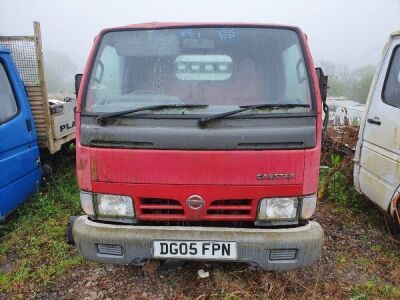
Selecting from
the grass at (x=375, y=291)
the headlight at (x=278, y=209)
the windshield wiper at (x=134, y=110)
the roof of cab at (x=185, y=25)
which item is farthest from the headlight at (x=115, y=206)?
the grass at (x=375, y=291)

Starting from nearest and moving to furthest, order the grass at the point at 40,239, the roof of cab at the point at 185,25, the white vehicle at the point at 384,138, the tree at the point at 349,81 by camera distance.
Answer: the roof of cab at the point at 185,25, the grass at the point at 40,239, the white vehicle at the point at 384,138, the tree at the point at 349,81

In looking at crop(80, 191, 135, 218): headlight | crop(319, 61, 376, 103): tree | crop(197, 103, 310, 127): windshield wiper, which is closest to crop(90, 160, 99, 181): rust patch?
crop(80, 191, 135, 218): headlight

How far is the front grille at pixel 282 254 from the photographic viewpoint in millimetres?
2503

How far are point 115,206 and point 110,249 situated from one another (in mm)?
302

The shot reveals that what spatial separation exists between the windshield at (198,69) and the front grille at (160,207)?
2.28ft

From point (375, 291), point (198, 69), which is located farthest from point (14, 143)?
point (375, 291)

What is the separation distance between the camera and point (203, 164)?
2.47m

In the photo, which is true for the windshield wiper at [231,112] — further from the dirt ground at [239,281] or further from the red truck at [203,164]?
the dirt ground at [239,281]

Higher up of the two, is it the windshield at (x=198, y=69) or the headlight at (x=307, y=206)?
the windshield at (x=198, y=69)

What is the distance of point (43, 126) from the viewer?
4.60 meters

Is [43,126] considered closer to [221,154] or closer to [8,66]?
[8,66]

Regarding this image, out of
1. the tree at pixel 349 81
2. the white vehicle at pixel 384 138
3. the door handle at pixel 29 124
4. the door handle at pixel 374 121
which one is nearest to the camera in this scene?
the white vehicle at pixel 384 138

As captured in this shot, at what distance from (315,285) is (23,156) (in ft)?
10.8

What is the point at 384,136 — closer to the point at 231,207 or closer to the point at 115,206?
the point at 231,207
